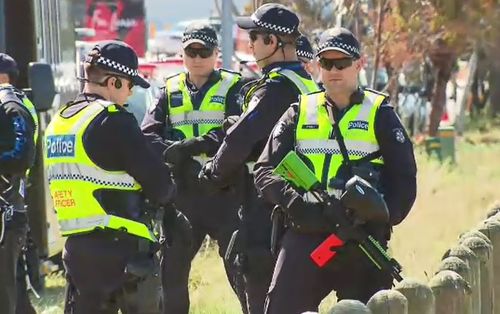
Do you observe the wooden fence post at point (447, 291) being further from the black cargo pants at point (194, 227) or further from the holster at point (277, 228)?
the black cargo pants at point (194, 227)

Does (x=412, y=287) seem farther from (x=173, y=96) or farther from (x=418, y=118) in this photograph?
(x=418, y=118)

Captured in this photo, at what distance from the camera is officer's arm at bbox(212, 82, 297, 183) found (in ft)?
21.2

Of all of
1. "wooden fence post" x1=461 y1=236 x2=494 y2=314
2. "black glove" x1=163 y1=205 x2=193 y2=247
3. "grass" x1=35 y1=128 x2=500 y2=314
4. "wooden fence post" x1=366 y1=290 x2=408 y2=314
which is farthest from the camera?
"grass" x1=35 y1=128 x2=500 y2=314

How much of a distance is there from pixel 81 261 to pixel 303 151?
45.7 inches

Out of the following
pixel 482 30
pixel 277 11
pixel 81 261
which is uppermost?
pixel 277 11

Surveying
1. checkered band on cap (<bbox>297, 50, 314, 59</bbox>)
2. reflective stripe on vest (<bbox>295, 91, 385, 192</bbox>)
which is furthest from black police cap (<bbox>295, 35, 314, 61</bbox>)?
reflective stripe on vest (<bbox>295, 91, 385, 192</bbox>)

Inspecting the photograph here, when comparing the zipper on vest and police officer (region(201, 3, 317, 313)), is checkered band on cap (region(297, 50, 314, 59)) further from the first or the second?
the zipper on vest

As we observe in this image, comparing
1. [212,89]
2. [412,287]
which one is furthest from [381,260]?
[212,89]

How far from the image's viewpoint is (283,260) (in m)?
5.65

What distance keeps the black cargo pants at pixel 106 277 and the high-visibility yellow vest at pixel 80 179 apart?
7cm

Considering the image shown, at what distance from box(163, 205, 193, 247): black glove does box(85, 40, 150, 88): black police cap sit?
0.76m

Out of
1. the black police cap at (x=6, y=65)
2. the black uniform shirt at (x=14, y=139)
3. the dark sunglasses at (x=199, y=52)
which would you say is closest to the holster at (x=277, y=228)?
the black uniform shirt at (x=14, y=139)

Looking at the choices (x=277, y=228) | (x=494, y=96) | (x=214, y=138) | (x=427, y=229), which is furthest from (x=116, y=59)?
(x=494, y=96)

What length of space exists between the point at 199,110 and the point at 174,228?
60.8 inches
